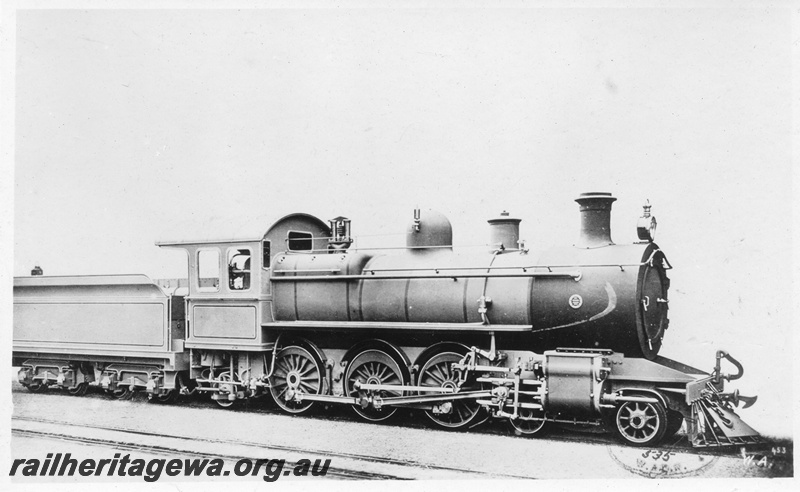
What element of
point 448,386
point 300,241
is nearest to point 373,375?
point 448,386

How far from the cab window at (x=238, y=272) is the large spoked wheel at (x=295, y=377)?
5.27ft

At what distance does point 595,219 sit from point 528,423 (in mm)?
2991

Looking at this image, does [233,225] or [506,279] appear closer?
[506,279]

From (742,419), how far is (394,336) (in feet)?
16.0

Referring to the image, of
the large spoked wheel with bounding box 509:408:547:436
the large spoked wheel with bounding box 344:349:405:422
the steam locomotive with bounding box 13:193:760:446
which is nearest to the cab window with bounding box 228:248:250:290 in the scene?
the steam locomotive with bounding box 13:193:760:446

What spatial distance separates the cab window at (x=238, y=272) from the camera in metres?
12.8

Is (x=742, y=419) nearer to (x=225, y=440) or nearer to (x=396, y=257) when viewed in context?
(x=396, y=257)

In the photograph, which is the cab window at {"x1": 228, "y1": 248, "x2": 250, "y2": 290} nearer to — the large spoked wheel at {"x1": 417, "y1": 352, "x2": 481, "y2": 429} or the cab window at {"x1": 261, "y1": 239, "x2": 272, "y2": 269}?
the cab window at {"x1": 261, "y1": 239, "x2": 272, "y2": 269}

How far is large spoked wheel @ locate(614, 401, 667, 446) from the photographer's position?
938cm

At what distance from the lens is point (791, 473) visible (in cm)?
870

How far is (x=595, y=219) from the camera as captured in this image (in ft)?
33.7

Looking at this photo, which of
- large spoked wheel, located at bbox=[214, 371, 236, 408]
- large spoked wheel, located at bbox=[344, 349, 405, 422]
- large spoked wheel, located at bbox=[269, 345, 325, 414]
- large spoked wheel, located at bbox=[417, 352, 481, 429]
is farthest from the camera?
large spoked wheel, located at bbox=[214, 371, 236, 408]

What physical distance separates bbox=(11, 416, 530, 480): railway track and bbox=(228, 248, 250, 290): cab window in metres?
2.99

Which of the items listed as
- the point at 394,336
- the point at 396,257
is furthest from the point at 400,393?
the point at 396,257
